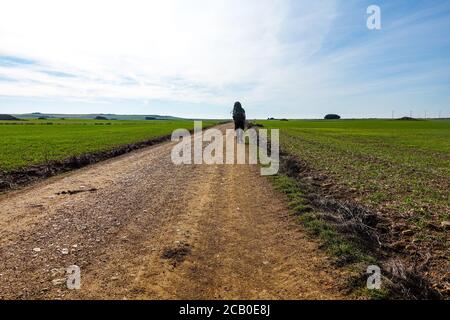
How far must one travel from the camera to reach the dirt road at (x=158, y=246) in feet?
18.9

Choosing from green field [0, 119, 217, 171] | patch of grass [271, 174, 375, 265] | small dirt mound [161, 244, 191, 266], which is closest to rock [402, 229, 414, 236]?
patch of grass [271, 174, 375, 265]

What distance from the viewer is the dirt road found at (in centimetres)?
575

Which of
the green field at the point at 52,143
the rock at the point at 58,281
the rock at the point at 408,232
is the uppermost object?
the green field at the point at 52,143

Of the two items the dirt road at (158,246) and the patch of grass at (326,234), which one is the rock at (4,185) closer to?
the dirt road at (158,246)

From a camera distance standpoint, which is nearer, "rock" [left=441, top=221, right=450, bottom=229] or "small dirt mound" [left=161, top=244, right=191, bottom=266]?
"small dirt mound" [left=161, top=244, right=191, bottom=266]

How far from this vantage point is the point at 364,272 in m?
6.11

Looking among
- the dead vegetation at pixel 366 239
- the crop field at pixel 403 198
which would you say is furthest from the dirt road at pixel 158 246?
the crop field at pixel 403 198

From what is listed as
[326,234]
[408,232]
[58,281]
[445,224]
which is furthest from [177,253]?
[445,224]

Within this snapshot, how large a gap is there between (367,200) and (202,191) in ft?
17.7

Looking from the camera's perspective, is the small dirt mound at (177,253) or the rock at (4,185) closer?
the small dirt mound at (177,253)

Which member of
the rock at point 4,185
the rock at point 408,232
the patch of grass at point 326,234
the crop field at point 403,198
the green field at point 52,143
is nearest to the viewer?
the patch of grass at point 326,234

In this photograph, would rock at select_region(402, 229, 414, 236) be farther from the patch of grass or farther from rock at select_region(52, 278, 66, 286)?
rock at select_region(52, 278, 66, 286)
